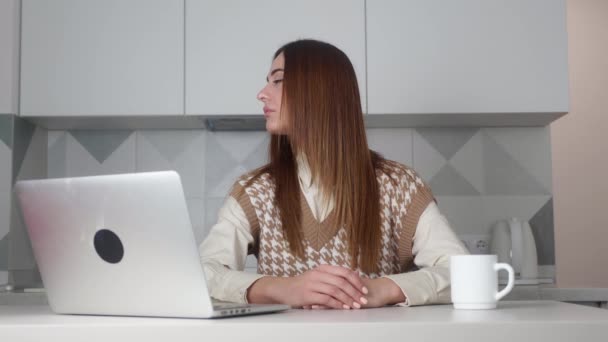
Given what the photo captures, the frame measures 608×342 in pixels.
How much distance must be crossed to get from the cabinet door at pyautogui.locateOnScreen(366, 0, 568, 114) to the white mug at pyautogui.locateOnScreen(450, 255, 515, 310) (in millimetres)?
1578

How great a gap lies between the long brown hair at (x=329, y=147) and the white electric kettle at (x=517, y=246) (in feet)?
3.75

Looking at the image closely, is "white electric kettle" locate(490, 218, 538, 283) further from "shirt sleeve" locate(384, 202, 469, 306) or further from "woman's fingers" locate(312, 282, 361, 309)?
"woman's fingers" locate(312, 282, 361, 309)

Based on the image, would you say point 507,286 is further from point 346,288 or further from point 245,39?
point 245,39

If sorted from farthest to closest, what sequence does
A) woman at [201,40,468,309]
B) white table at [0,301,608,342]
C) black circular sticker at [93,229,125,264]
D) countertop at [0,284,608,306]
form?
countertop at [0,284,608,306], woman at [201,40,468,309], black circular sticker at [93,229,125,264], white table at [0,301,608,342]

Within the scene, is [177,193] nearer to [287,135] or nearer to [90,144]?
[287,135]

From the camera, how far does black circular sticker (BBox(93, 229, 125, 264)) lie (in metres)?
0.97

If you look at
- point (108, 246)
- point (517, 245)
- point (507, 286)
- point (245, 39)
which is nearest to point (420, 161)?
point (517, 245)

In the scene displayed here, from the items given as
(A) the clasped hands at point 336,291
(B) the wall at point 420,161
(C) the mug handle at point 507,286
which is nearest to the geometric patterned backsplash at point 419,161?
(B) the wall at point 420,161

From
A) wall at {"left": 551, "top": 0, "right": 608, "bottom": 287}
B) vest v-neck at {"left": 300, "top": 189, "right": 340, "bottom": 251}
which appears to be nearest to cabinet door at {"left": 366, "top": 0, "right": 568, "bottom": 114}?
vest v-neck at {"left": 300, "top": 189, "right": 340, "bottom": 251}

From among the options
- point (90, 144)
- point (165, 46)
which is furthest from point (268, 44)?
point (90, 144)

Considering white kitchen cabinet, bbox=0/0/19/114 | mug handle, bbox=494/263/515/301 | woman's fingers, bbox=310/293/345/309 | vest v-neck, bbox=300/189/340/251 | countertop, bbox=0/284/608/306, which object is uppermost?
white kitchen cabinet, bbox=0/0/19/114

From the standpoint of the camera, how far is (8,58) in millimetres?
2615

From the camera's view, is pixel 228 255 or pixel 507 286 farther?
pixel 228 255

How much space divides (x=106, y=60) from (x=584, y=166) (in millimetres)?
2491
